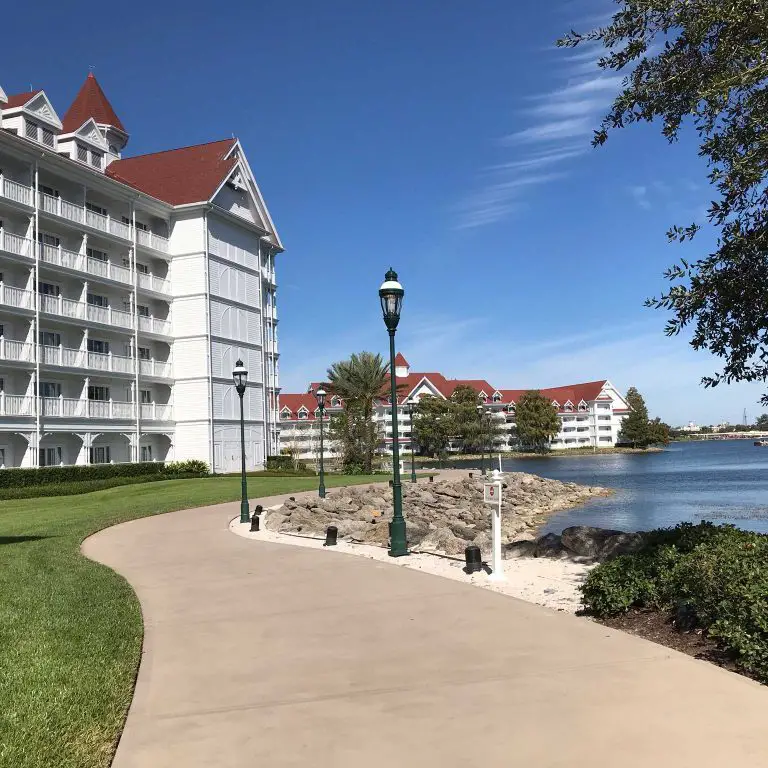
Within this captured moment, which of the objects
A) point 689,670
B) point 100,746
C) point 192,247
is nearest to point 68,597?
point 100,746

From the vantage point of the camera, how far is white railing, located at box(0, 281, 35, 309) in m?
36.5

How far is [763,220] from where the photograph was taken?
29.1ft

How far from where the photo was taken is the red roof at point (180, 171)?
1976 inches

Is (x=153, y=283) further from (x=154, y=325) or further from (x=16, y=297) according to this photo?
(x=16, y=297)

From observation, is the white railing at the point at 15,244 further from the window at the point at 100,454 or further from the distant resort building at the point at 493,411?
the distant resort building at the point at 493,411

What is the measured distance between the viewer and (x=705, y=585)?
6801mm

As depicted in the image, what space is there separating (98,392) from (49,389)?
417cm

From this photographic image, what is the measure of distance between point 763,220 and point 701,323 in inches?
56.0

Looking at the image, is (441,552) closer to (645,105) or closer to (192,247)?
(645,105)

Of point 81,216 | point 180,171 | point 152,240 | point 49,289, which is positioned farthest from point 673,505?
point 180,171

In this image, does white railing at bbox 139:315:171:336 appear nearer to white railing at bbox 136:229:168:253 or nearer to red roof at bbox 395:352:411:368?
white railing at bbox 136:229:168:253

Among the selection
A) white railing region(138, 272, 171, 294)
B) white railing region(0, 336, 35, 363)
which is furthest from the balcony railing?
white railing region(138, 272, 171, 294)

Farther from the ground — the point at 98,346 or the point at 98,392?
the point at 98,346

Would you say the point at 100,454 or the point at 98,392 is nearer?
the point at 100,454
